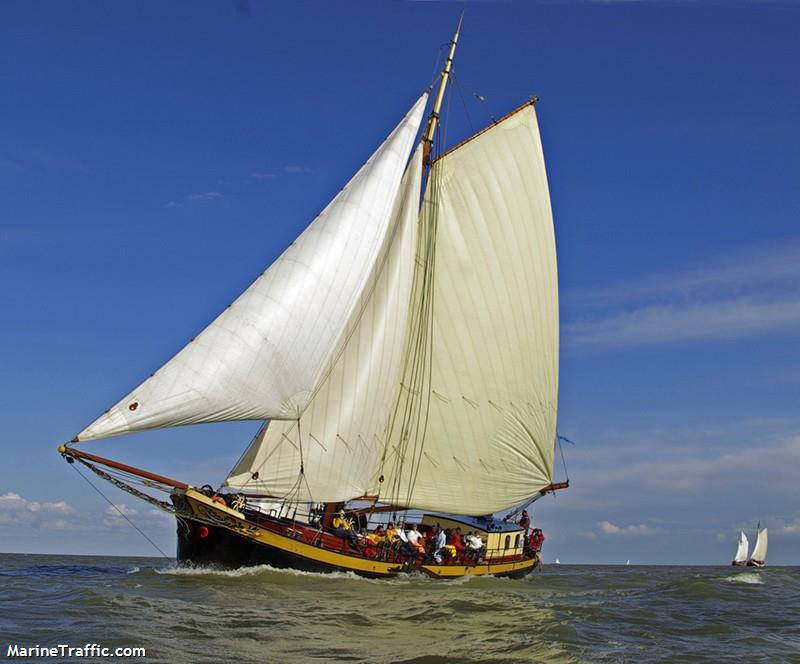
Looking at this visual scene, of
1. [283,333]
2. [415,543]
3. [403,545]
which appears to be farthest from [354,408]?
[283,333]

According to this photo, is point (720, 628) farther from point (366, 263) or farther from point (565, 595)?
point (366, 263)

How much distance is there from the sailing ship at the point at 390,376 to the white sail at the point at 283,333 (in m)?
0.06

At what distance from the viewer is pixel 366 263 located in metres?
33.7

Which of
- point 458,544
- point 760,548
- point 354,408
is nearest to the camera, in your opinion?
point 354,408

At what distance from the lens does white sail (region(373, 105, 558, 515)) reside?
40844 millimetres

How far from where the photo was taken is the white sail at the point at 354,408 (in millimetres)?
34250

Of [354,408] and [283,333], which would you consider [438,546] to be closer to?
[354,408]

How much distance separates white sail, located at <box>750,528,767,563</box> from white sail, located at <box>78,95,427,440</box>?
110m

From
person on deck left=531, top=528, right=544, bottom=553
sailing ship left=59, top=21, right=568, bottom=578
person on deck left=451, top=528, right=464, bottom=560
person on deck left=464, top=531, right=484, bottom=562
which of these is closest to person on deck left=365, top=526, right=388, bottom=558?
sailing ship left=59, top=21, right=568, bottom=578

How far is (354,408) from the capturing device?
1404 inches

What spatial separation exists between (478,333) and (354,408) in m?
8.64

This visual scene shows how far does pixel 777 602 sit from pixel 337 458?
63.4ft

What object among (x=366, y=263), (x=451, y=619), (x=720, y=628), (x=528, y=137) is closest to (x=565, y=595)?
(x=720, y=628)

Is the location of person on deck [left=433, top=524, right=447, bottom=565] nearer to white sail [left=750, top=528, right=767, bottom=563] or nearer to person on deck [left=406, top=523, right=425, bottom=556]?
person on deck [left=406, top=523, right=425, bottom=556]
